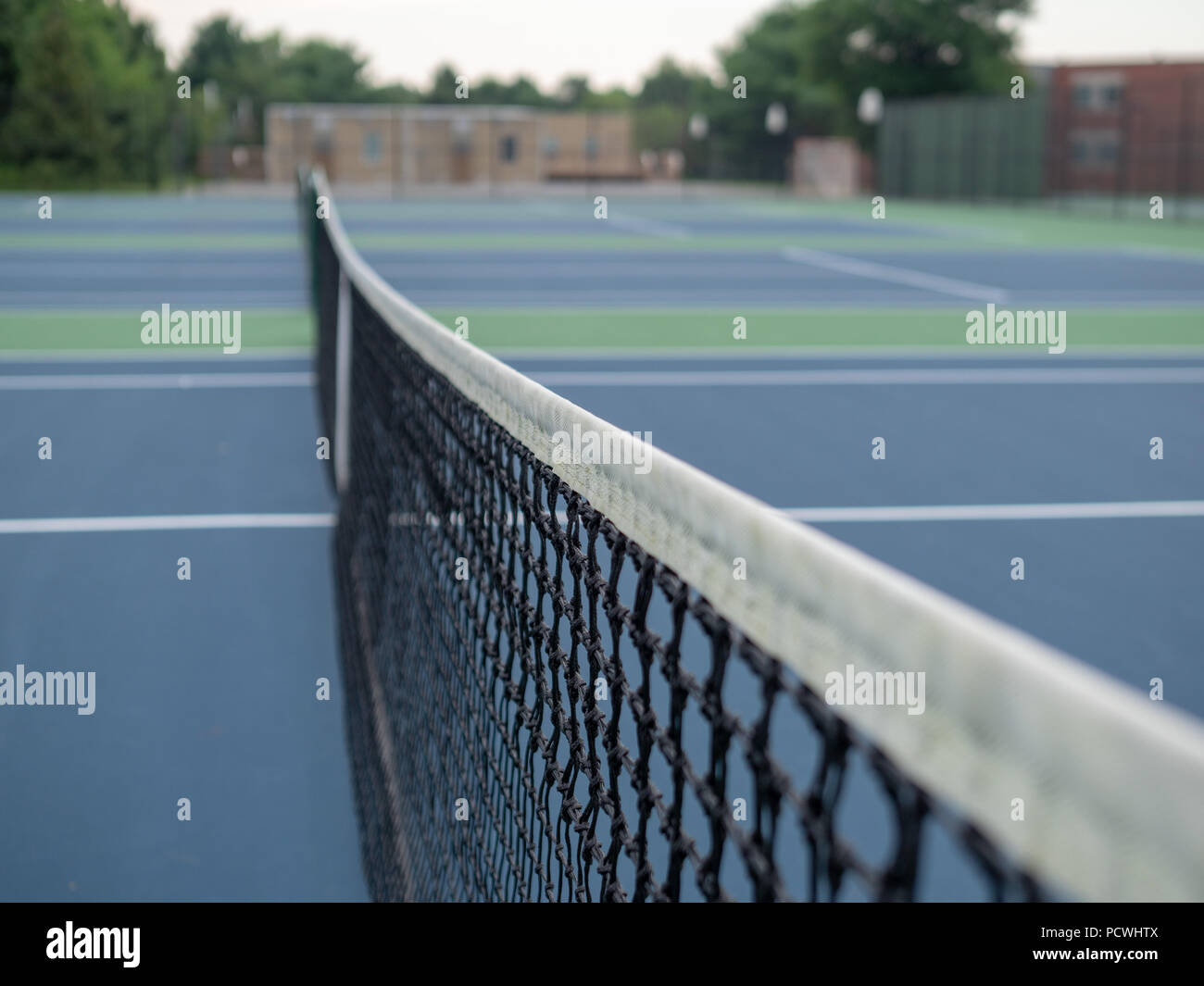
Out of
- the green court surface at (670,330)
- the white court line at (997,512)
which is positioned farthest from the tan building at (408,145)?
the white court line at (997,512)

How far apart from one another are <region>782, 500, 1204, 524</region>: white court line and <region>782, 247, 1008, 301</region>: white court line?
10.1m

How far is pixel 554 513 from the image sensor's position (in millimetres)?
2342

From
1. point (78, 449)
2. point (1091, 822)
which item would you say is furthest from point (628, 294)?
point (1091, 822)

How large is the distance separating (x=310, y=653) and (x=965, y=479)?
3.76m

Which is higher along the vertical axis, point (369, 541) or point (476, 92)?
point (476, 92)

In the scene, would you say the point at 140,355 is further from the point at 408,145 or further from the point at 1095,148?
the point at 408,145

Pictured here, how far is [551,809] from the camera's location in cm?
353

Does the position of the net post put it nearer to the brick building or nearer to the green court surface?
the green court surface

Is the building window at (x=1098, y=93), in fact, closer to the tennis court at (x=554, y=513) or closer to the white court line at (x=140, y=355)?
the tennis court at (x=554, y=513)

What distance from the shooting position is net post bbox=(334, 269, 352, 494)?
260 inches

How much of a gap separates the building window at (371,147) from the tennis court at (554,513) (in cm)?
5326

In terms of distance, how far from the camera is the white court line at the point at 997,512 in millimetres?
7008

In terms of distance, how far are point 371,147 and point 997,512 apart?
6696 cm
